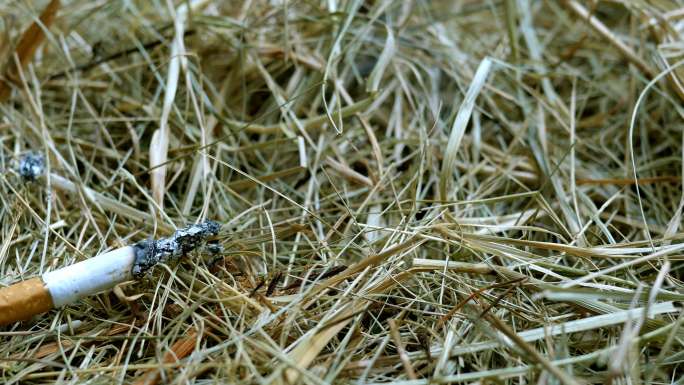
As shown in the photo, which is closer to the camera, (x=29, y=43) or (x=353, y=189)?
(x=353, y=189)

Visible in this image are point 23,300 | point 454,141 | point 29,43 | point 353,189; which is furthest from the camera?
point 29,43

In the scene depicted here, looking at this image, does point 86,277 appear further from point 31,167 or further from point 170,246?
point 31,167

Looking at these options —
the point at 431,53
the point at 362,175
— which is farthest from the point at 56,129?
the point at 431,53

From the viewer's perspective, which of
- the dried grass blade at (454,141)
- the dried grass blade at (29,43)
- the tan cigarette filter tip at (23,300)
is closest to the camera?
the tan cigarette filter tip at (23,300)

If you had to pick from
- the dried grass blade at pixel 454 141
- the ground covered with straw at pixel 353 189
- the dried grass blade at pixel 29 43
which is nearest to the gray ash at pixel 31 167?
the ground covered with straw at pixel 353 189

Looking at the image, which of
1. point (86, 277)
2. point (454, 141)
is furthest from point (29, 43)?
point (454, 141)

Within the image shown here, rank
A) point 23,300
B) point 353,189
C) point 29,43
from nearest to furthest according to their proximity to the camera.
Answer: point 23,300, point 353,189, point 29,43

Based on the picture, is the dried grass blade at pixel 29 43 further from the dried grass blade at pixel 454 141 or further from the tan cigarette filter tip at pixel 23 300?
the dried grass blade at pixel 454 141
